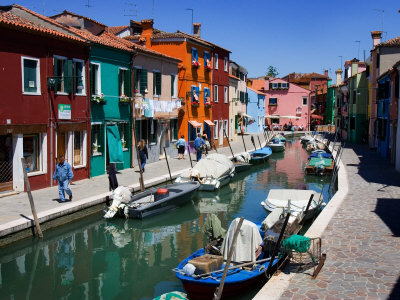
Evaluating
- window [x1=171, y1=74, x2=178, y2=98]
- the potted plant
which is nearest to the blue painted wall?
window [x1=171, y1=74, x2=178, y2=98]

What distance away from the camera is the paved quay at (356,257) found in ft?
27.7

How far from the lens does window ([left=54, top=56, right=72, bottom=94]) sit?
66.1ft

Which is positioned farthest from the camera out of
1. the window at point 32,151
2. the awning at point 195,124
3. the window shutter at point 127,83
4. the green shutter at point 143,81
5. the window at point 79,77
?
the awning at point 195,124

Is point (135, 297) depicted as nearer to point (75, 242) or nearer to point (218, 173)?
point (75, 242)

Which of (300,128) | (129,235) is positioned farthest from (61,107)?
(300,128)

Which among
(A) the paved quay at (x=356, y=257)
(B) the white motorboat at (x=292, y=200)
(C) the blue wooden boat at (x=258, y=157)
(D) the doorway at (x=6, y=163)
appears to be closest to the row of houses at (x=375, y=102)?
(C) the blue wooden boat at (x=258, y=157)

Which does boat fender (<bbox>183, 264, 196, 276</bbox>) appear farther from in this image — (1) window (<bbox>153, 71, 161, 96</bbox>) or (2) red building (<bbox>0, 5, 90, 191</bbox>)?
(1) window (<bbox>153, 71, 161, 96</bbox>)

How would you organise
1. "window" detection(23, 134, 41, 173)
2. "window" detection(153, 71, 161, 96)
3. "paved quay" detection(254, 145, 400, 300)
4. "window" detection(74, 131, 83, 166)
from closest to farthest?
"paved quay" detection(254, 145, 400, 300), "window" detection(23, 134, 41, 173), "window" detection(74, 131, 83, 166), "window" detection(153, 71, 161, 96)

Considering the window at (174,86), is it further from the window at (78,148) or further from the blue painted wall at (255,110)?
the blue painted wall at (255,110)

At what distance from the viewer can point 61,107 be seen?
20125mm

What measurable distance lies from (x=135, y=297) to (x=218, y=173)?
13824 millimetres

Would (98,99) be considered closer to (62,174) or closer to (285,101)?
(62,174)

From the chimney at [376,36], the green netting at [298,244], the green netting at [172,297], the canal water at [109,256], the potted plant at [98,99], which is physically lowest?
the canal water at [109,256]

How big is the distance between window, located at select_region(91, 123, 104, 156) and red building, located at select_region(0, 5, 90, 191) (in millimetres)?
937
